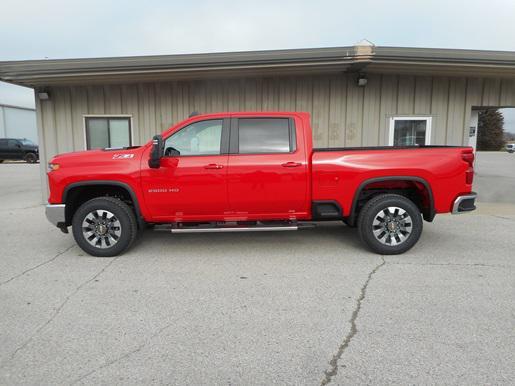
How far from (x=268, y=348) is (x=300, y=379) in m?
0.43

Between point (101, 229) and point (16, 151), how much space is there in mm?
24915

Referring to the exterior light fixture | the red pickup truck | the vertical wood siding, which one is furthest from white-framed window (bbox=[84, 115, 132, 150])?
the exterior light fixture

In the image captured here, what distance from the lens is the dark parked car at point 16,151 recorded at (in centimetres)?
2502

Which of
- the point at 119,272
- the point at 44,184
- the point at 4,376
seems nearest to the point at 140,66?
the point at 44,184

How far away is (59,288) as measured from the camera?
4094mm

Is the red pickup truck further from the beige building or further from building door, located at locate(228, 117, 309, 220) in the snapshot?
the beige building

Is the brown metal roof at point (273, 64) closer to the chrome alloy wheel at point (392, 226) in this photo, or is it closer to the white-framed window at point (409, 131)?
the white-framed window at point (409, 131)

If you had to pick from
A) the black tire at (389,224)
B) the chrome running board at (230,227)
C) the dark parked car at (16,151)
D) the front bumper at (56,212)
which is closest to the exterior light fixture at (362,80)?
the black tire at (389,224)

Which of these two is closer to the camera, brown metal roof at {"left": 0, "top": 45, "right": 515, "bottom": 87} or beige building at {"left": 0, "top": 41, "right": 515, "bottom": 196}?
brown metal roof at {"left": 0, "top": 45, "right": 515, "bottom": 87}

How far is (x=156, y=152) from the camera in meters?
4.79

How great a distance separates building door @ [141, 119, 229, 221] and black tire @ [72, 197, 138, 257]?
→ 0.36 m

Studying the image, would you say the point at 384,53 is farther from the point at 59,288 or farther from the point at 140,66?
the point at 59,288

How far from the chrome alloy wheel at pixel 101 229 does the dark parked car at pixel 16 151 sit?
24.0 m

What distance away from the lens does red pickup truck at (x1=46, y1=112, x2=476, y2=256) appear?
4.98 metres
